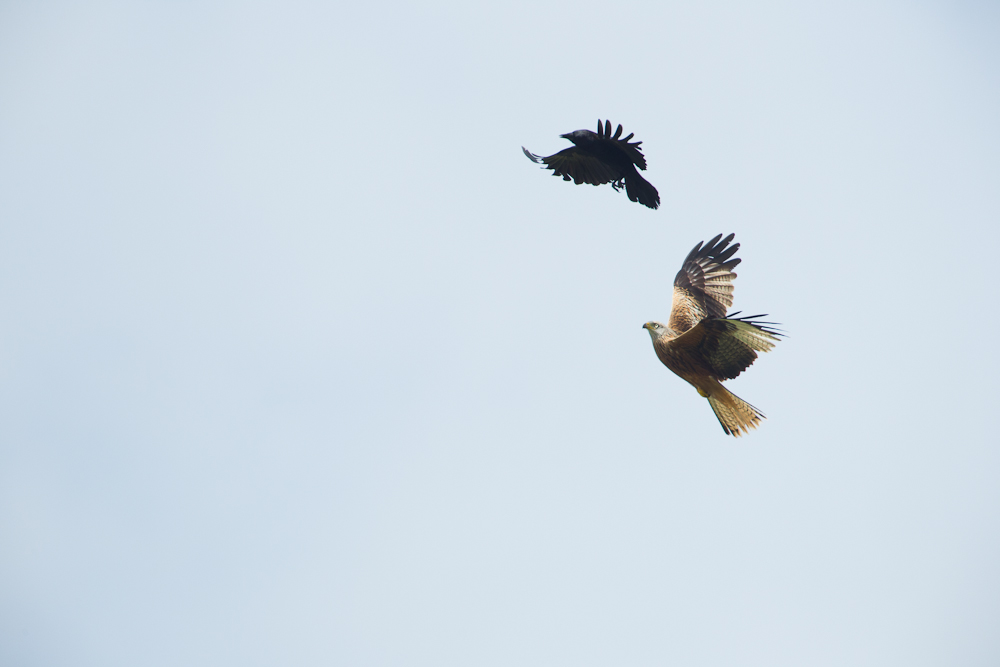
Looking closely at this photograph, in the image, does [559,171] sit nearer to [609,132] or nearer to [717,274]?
[609,132]

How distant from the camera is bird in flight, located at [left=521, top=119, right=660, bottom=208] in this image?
413 inches

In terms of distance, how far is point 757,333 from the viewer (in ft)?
32.3

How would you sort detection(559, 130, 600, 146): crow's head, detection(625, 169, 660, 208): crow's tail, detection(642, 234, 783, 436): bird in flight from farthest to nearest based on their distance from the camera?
detection(625, 169, 660, 208): crow's tail
detection(559, 130, 600, 146): crow's head
detection(642, 234, 783, 436): bird in flight

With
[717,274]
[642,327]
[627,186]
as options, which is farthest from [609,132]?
[717,274]

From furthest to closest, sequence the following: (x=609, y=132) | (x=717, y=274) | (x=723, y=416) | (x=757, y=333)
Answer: (x=717, y=274) → (x=723, y=416) → (x=609, y=132) → (x=757, y=333)

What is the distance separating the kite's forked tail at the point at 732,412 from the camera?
35.6 ft

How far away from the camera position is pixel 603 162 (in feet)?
35.7

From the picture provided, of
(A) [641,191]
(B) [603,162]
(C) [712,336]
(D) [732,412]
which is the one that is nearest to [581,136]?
(B) [603,162]

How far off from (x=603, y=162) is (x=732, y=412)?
402 cm

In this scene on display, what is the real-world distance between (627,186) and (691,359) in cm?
262

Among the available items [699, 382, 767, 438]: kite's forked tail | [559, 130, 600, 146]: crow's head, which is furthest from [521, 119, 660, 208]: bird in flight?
[699, 382, 767, 438]: kite's forked tail

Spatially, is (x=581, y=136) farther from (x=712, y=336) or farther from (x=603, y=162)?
(x=712, y=336)

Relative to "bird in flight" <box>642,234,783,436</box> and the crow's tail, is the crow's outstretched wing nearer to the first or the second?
the crow's tail

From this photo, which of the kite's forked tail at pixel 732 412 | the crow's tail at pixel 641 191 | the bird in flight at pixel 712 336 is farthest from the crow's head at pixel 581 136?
the kite's forked tail at pixel 732 412
